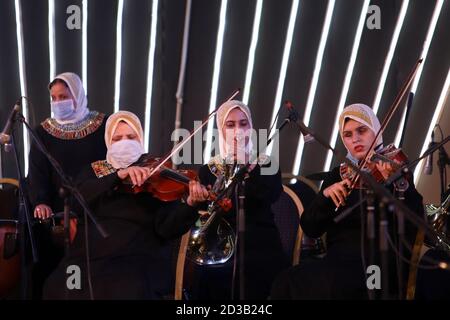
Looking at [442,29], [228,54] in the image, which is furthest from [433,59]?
[228,54]

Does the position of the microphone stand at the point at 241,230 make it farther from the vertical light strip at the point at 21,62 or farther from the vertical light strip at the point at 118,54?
the vertical light strip at the point at 21,62

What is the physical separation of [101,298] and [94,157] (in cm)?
107

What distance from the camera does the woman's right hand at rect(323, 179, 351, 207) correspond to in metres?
3.44

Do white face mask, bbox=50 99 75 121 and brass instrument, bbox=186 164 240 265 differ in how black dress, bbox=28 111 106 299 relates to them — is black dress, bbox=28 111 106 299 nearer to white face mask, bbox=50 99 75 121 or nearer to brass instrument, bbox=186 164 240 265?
white face mask, bbox=50 99 75 121

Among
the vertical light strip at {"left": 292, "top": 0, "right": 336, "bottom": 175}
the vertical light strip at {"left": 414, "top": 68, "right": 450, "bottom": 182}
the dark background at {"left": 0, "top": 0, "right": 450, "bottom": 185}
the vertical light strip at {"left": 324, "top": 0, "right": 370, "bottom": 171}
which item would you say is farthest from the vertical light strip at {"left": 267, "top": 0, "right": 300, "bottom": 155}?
the vertical light strip at {"left": 414, "top": 68, "right": 450, "bottom": 182}

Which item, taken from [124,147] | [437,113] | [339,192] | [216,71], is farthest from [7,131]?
[437,113]

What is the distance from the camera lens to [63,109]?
430cm

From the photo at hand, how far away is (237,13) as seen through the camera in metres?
4.89

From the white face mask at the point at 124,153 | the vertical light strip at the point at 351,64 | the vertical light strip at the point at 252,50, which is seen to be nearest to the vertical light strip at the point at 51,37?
the vertical light strip at the point at 252,50

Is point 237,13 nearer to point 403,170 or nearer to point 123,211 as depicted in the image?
point 123,211

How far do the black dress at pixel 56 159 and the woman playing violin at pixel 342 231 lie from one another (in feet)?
4.14

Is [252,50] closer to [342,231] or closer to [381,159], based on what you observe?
[342,231]

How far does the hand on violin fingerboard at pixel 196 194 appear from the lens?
349 cm

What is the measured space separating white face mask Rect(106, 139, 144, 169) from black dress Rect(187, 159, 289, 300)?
0.54 meters
